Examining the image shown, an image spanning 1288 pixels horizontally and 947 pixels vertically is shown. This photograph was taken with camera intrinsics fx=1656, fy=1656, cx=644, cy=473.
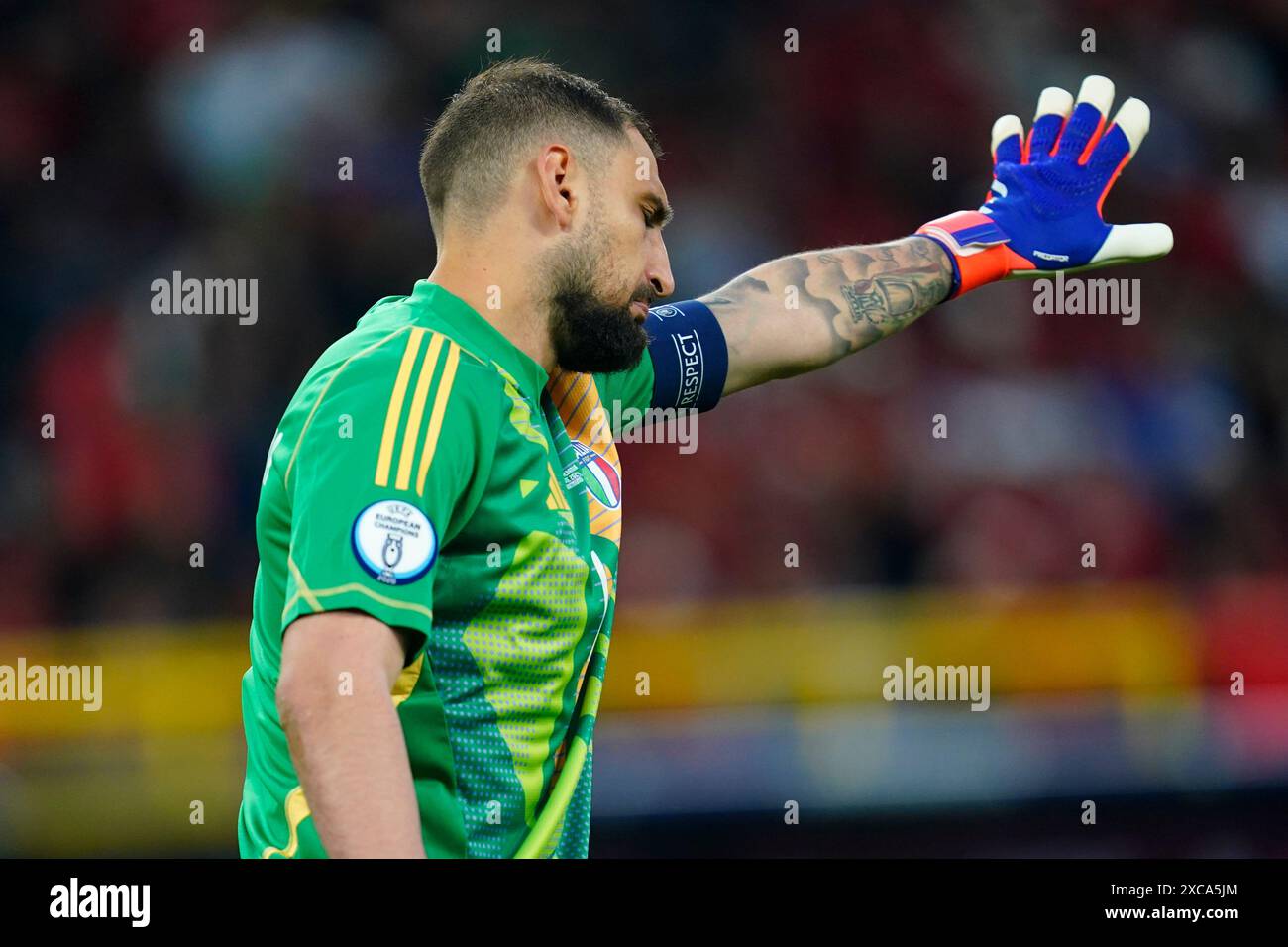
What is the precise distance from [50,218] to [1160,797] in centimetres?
496

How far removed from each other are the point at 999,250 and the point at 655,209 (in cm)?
103

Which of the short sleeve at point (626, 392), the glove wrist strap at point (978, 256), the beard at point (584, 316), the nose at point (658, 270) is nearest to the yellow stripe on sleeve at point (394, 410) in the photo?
the beard at point (584, 316)

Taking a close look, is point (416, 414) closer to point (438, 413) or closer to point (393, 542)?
point (438, 413)

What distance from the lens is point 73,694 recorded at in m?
5.39

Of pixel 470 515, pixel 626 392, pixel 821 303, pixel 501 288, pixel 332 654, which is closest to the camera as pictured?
pixel 332 654

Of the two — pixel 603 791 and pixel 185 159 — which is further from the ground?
pixel 185 159

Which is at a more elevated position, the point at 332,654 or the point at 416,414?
the point at 416,414

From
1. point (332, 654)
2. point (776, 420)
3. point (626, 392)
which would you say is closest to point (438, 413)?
point (332, 654)

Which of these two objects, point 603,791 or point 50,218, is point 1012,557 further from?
point 50,218

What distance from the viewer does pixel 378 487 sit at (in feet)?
6.88

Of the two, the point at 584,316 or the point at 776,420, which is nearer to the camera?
the point at 584,316

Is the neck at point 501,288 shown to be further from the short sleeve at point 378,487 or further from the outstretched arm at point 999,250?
the outstretched arm at point 999,250

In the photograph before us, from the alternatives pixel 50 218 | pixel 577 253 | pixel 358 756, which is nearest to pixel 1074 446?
pixel 50 218

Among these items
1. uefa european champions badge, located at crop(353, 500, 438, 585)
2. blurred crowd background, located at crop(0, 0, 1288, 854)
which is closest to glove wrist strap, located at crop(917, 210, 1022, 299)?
uefa european champions badge, located at crop(353, 500, 438, 585)
